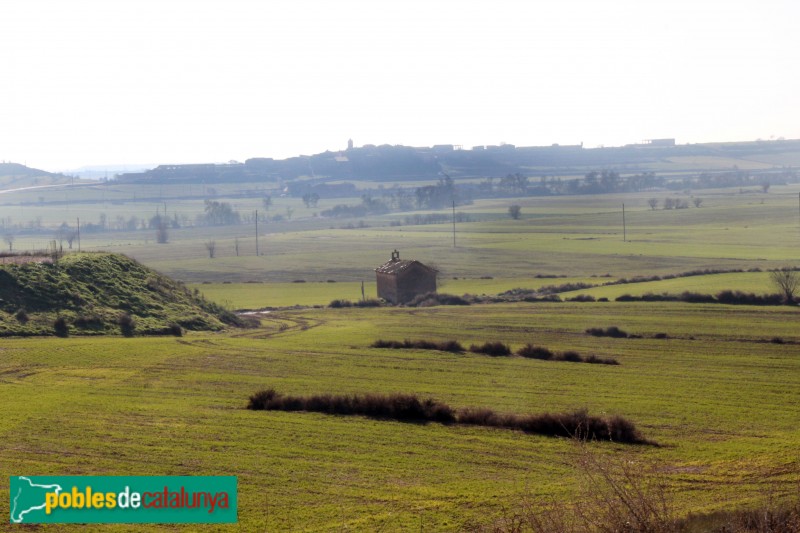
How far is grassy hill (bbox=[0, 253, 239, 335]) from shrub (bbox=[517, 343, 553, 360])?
14.8 m

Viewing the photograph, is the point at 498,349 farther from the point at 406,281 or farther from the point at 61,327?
the point at 406,281

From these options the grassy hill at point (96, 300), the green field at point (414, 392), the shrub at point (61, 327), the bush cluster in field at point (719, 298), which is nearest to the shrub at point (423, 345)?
the green field at point (414, 392)

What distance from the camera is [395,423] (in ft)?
68.5

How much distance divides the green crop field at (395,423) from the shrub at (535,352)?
1.19 m

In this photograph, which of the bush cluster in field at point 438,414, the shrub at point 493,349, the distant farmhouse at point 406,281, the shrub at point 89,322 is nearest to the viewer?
the bush cluster in field at point 438,414

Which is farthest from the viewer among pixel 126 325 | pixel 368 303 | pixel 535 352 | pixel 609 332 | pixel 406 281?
pixel 406 281

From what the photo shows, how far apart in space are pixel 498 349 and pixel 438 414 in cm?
1112

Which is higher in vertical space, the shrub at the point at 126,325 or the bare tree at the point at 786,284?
the shrub at the point at 126,325

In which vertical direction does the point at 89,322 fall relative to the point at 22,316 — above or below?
below

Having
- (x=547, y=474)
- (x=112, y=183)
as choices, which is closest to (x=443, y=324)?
(x=547, y=474)

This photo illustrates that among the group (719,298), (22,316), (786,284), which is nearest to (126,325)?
(22,316)

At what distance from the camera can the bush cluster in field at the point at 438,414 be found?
18.9m
